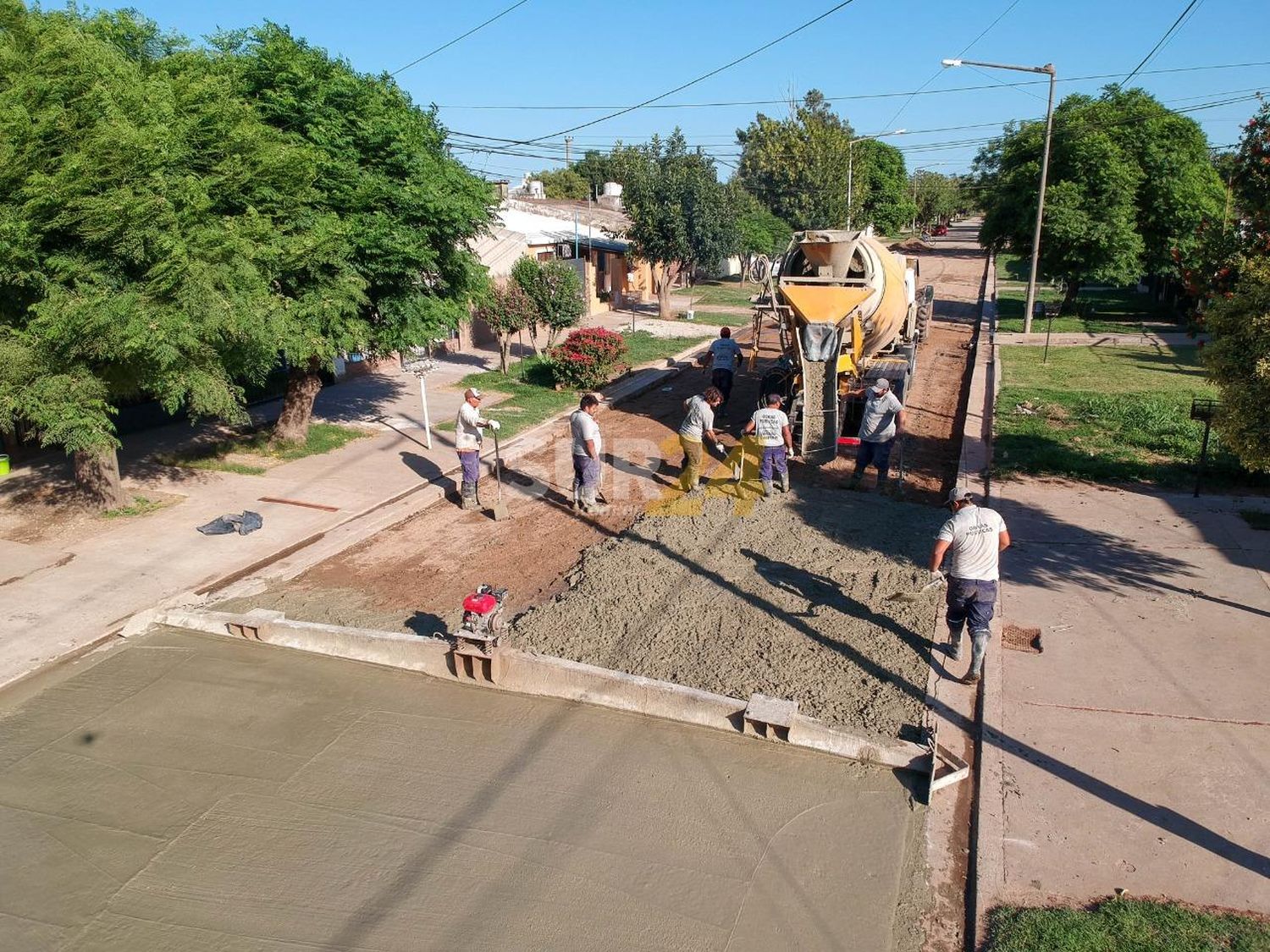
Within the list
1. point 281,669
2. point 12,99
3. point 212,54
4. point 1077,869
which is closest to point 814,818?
point 1077,869

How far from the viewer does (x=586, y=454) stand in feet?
36.6

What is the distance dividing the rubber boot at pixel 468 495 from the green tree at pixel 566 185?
2299 inches

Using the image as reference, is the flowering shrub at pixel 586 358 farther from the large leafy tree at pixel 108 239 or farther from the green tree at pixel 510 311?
the large leafy tree at pixel 108 239

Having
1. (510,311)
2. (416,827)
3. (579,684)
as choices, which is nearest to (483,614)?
(579,684)

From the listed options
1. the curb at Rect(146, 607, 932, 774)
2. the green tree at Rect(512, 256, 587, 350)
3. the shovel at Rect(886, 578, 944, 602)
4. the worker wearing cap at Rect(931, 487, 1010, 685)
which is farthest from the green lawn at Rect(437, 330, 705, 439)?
the worker wearing cap at Rect(931, 487, 1010, 685)

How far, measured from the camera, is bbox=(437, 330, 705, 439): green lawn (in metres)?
16.2

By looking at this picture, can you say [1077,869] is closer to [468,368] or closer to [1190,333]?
[1190,333]

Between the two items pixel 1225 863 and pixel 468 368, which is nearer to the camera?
pixel 1225 863

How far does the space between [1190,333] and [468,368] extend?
1502 centimetres

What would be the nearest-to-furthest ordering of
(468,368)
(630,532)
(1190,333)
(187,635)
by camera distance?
(187,635), (630,532), (1190,333), (468,368)

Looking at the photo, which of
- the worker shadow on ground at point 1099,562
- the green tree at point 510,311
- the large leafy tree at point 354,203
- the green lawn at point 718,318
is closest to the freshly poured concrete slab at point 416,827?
the worker shadow on ground at point 1099,562

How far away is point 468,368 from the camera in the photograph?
70.0 feet

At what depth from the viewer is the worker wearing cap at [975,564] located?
22.6ft

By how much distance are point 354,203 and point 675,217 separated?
17.6 metres
